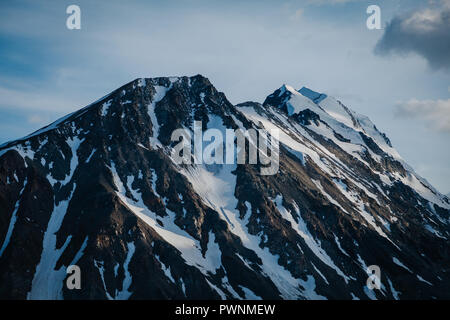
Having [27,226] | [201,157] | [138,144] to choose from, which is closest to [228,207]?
[201,157]

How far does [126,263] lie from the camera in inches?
4697

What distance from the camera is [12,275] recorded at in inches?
4318

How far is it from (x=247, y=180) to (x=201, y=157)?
18753 mm

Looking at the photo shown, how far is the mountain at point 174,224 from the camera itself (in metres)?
118

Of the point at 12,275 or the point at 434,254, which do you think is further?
the point at 434,254

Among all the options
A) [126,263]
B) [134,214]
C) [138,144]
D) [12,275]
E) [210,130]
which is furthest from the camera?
[210,130]

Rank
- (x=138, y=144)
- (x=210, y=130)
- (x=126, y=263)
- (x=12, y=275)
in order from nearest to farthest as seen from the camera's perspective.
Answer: (x=12, y=275) → (x=126, y=263) → (x=138, y=144) → (x=210, y=130)

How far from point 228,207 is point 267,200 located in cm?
1343

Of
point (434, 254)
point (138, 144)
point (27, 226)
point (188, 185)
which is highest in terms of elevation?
point (138, 144)

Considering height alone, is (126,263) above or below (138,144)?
below

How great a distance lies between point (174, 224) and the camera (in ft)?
461

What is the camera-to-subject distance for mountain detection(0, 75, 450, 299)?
117625mm
